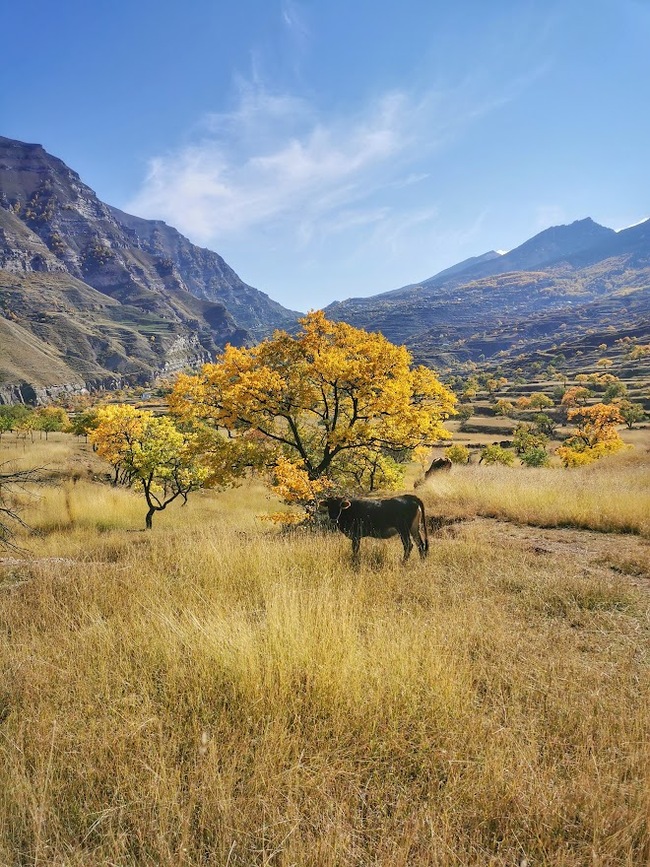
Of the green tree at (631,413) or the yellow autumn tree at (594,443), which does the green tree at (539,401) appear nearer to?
the green tree at (631,413)

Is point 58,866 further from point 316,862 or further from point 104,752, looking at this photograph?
point 316,862

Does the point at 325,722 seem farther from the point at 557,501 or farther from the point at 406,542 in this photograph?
the point at 557,501

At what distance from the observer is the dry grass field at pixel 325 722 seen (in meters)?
1.96

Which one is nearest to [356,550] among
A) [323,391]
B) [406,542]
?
[406,542]

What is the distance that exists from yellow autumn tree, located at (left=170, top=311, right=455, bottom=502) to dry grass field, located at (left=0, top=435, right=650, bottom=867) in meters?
8.64

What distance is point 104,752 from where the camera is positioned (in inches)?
96.5

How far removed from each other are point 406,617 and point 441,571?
1945 millimetres

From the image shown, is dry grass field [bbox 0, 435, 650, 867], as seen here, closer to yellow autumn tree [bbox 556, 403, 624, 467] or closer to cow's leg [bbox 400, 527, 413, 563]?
cow's leg [bbox 400, 527, 413, 563]

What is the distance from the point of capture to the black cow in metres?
6.88

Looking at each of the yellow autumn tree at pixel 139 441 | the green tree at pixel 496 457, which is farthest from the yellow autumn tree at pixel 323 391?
the green tree at pixel 496 457

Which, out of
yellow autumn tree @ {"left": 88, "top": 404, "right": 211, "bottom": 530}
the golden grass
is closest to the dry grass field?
the golden grass

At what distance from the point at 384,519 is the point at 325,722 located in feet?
14.6

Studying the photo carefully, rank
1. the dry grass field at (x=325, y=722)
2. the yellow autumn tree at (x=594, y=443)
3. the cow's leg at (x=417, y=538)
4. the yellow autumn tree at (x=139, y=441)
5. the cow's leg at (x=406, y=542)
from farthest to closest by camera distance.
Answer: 1. the yellow autumn tree at (x=594, y=443)
2. the yellow autumn tree at (x=139, y=441)
3. the cow's leg at (x=417, y=538)
4. the cow's leg at (x=406, y=542)
5. the dry grass field at (x=325, y=722)

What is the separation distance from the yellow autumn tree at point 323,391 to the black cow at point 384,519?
599cm
